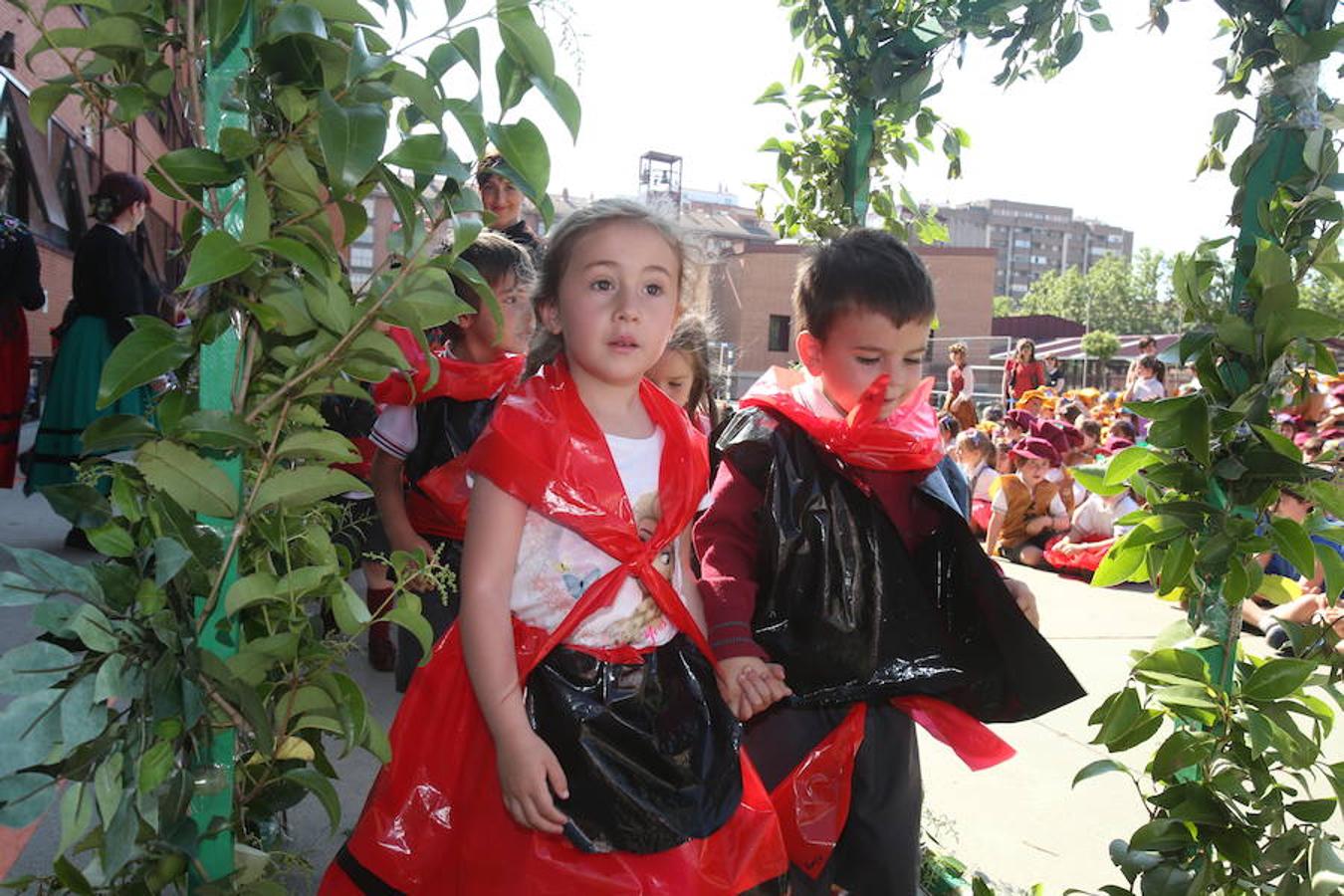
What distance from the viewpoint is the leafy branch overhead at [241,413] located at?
40.9 inches

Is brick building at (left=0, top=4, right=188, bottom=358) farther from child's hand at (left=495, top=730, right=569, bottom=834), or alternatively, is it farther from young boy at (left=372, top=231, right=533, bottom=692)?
child's hand at (left=495, top=730, right=569, bottom=834)

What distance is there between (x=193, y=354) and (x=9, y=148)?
27.4 feet

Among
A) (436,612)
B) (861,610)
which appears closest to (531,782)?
(861,610)

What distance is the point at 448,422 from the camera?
123 inches

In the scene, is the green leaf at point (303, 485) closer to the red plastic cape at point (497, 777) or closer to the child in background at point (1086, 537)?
the red plastic cape at point (497, 777)

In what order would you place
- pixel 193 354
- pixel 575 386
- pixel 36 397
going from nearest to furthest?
1. pixel 193 354
2. pixel 575 386
3. pixel 36 397

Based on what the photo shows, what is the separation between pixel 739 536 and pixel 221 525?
1140mm

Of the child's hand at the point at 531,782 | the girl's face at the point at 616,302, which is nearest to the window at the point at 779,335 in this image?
the girl's face at the point at 616,302

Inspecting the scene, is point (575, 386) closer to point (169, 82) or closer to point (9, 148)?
point (169, 82)

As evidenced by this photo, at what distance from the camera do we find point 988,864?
2.95 m

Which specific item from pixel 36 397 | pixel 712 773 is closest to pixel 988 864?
pixel 712 773

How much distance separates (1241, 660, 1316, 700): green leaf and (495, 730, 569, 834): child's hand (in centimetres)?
116

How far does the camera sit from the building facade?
138000 millimetres

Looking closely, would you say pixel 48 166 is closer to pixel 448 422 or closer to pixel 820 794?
pixel 448 422
